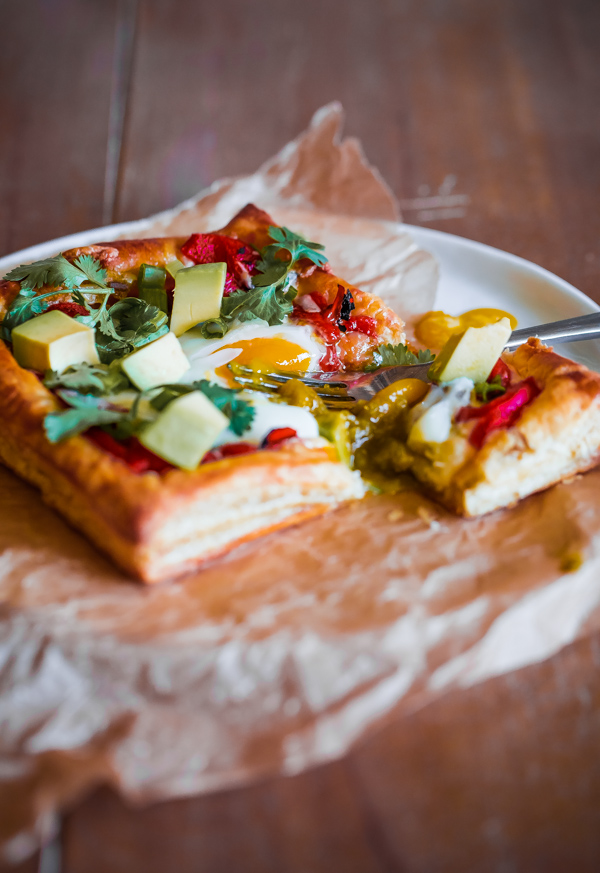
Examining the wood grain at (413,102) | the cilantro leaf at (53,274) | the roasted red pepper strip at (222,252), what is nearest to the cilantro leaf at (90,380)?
the cilantro leaf at (53,274)

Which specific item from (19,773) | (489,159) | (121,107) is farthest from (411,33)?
(19,773)

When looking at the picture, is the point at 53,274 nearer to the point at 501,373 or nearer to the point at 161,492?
the point at 161,492

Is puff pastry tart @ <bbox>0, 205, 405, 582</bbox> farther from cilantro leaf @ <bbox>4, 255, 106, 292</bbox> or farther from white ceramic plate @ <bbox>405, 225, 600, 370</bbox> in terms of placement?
white ceramic plate @ <bbox>405, 225, 600, 370</bbox>

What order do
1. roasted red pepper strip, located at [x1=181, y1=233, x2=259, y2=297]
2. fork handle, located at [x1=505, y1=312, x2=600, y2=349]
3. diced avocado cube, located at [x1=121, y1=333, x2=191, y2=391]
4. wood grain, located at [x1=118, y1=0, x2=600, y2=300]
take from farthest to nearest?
wood grain, located at [x1=118, y1=0, x2=600, y2=300] < roasted red pepper strip, located at [x1=181, y1=233, x2=259, y2=297] < fork handle, located at [x1=505, y1=312, x2=600, y2=349] < diced avocado cube, located at [x1=121, y1=333, x2=191, y2=391]

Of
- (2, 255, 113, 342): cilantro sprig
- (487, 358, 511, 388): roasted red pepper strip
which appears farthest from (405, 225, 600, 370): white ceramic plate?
(2, 255, 113, 342): cilantro sprig

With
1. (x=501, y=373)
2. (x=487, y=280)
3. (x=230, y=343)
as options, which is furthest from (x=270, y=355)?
(x=487, y=280)

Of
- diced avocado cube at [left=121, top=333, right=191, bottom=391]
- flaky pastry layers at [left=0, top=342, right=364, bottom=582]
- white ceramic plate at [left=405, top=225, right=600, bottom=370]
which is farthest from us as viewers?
white ceramic plate at [left=405, top=225, right=600, bottom=370]

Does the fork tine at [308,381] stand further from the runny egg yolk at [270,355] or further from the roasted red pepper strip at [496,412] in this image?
the roasted red pepper strip at [496,412]
